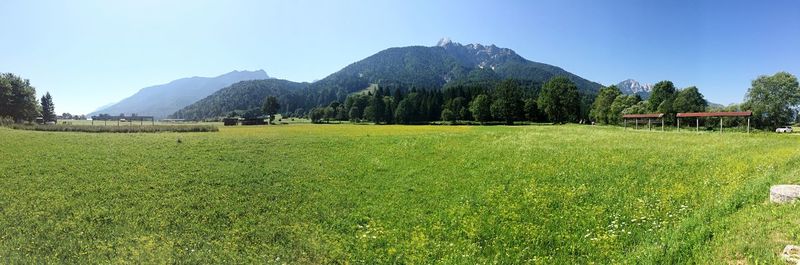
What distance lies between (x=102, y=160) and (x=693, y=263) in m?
29.6

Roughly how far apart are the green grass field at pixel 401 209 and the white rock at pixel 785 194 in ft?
1.23

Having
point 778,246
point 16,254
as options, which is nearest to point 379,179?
point 16,254

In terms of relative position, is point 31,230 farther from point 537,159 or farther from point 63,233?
point 537,159

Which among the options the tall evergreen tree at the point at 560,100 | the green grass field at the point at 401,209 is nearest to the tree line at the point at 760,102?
the tall evergreen tree at the point at 560,100

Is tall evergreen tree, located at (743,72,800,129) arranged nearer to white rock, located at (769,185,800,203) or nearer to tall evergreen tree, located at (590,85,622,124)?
tall evergreen tree, located at (590,85,622,124)

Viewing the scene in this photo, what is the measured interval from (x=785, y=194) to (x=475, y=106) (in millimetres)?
120422

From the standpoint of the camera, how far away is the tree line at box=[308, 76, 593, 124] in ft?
367

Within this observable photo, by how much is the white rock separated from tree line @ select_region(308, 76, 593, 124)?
338ft

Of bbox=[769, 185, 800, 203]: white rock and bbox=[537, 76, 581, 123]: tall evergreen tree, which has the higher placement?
bbox=[537, 76, 581, 123]: tall evergreen tree

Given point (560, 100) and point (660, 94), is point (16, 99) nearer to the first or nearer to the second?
point (560, 100)

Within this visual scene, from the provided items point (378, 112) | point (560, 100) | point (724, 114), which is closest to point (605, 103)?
point (560, 100)

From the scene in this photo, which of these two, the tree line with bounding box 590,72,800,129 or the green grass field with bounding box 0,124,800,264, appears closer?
the green grass field with bounding box 0,124,800,264

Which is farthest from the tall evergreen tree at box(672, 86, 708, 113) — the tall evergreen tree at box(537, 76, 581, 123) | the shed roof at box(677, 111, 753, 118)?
the shed roof at box(677, 111, 753, 118)

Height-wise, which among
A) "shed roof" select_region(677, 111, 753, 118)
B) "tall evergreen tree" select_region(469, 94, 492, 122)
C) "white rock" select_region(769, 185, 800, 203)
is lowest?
"white rock" select_region(769, 185, 800, 203)
